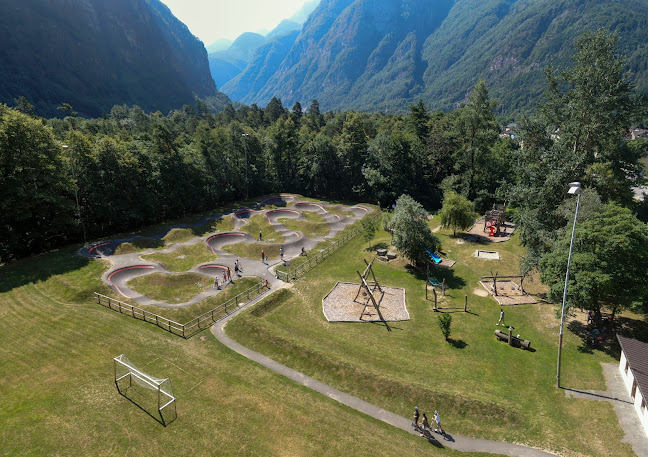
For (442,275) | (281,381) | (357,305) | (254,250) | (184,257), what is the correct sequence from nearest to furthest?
(281,381), (357,305), (442,275), (184,257), (254,250)

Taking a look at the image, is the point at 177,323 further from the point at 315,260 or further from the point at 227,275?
the point at 315,260

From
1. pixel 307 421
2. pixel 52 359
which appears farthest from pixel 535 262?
pixel 52 359

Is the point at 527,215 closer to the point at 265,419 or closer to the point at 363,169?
the point at 265,419

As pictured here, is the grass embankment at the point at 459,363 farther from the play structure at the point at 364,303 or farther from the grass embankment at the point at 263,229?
the grass embankment at the point at 263,229

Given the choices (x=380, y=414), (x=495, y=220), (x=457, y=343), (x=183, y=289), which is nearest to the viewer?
(x=380, y=414)

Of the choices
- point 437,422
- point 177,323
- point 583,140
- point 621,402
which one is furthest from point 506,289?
point 177,323
